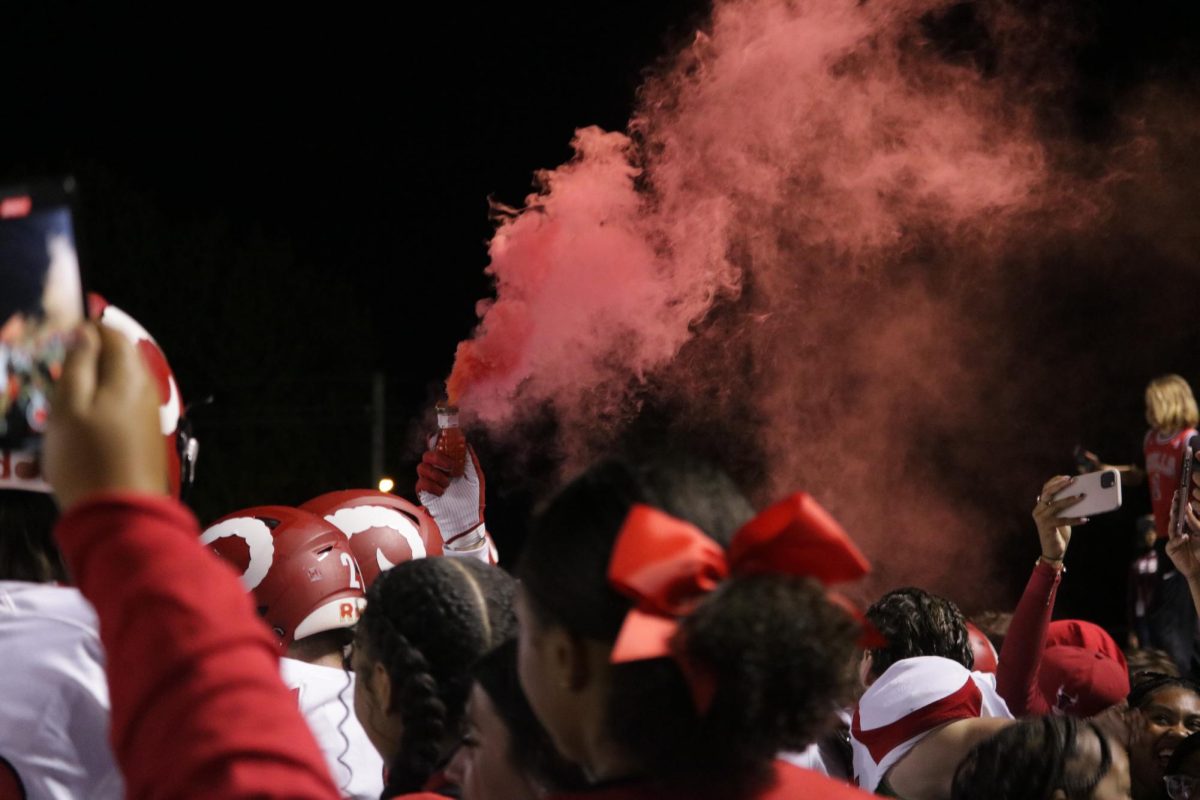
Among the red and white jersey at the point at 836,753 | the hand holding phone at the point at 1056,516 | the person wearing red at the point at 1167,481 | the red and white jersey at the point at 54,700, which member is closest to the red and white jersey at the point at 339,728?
the red and white jersey at the point at 54,700

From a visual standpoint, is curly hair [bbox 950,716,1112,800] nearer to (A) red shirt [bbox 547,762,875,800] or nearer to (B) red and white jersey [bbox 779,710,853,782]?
(A) red shirt [bbox 547,762,875,800]

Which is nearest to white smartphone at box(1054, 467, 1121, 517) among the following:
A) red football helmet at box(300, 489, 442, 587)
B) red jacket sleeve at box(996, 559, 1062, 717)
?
red jacket sleeve at box(996, 559, 1062, 717)

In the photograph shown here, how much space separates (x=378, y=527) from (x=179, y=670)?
175 inches

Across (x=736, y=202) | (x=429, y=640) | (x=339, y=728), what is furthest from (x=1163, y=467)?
(x=429, y=640)

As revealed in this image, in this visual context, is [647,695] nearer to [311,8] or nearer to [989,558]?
[989,558]

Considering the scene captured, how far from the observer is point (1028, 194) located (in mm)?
8742

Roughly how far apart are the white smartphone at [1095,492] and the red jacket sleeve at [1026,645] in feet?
0.89

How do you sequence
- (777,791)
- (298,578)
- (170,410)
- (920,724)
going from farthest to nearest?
(298,578) < (920,724) < (170,410) < (777,791)

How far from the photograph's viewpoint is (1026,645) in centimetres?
468

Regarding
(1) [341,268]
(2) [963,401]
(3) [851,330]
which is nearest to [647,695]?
(3) [851,330]

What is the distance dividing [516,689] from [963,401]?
1199 cm

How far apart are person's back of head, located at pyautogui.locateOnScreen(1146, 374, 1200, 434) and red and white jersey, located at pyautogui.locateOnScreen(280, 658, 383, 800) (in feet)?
25.3

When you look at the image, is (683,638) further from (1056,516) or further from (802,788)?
(1056,516)

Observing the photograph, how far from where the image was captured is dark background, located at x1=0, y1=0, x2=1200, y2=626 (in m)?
13.4
